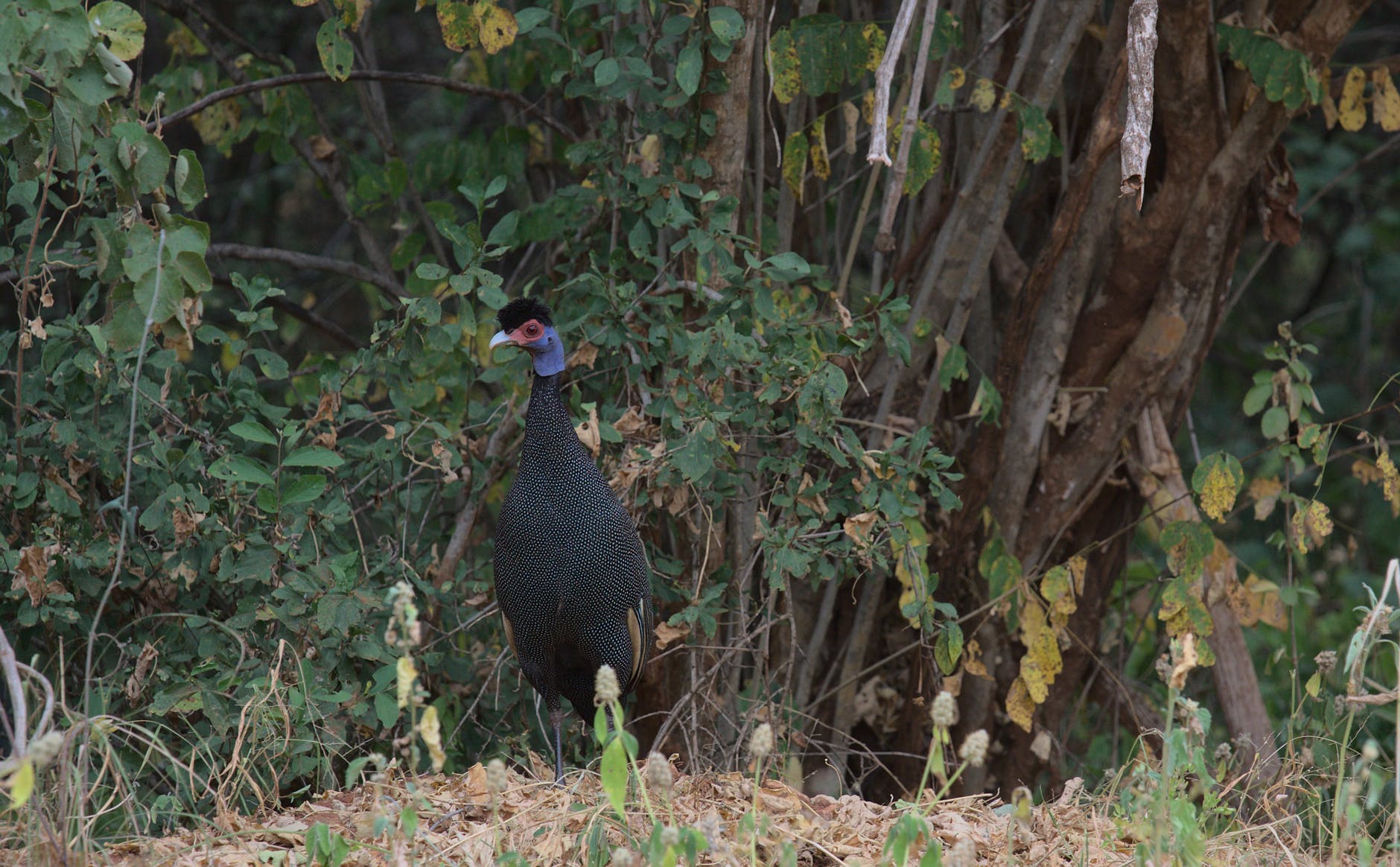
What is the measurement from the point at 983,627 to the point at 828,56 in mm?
1975

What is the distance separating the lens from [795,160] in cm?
424

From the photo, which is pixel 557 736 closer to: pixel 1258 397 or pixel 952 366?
pixel 952 366

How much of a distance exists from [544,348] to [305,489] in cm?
73

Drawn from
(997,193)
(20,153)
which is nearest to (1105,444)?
(997,193)

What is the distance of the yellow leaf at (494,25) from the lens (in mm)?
3881

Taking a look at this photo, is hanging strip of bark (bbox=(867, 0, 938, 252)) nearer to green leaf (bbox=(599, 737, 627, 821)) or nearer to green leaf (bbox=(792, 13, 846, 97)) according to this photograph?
green leaf (bbox=(792, 13, 846, 97))

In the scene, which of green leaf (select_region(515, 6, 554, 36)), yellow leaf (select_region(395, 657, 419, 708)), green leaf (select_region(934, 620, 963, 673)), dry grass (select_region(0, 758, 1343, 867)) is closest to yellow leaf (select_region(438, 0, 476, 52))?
green leaf (select_region(515, 6, 554, 36))

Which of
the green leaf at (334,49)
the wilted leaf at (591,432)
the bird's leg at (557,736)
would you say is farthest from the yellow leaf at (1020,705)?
the green leaf at (334,49)

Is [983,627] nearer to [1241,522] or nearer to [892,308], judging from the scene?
[892,308]

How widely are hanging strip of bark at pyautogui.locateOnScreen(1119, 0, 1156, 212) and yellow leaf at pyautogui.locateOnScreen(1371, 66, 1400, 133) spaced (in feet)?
6.33

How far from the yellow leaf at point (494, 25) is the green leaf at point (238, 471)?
1339 mm

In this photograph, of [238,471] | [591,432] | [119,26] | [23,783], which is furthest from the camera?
[591,432]

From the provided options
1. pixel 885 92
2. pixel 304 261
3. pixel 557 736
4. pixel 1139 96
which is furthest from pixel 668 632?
pixel 1139 96

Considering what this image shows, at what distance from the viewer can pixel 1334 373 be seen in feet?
24.3
